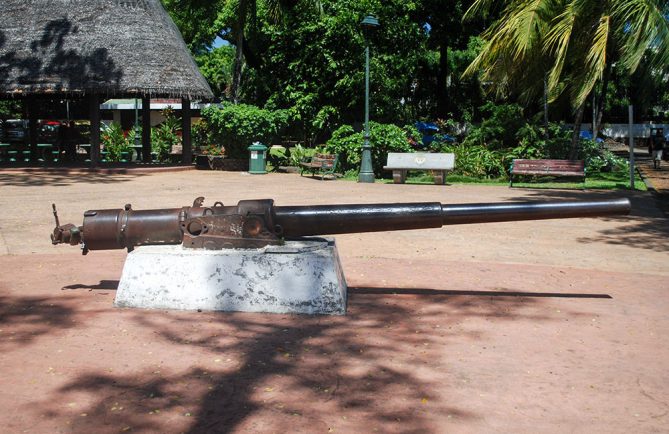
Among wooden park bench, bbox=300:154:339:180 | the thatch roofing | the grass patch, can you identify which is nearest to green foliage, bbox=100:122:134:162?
the thatch roofing

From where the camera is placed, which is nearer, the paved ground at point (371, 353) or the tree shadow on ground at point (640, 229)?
the paved ground at point (371, 353)

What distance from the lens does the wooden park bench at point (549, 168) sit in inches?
731

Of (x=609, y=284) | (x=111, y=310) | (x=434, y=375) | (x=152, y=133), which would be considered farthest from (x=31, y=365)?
(x=152, y=133)

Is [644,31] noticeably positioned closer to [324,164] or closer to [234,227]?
[324,164]

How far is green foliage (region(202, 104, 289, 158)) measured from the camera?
23.2 metres

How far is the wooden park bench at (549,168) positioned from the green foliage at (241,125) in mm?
8340

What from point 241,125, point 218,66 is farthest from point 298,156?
point 218,66

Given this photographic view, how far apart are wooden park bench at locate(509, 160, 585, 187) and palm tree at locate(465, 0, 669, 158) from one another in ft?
4.94

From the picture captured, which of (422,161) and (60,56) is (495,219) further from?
(60,56)

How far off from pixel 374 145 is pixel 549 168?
16.1 feet

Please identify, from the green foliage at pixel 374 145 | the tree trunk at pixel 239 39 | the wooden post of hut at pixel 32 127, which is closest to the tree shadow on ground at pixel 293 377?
the green foliage at pixel 374 145

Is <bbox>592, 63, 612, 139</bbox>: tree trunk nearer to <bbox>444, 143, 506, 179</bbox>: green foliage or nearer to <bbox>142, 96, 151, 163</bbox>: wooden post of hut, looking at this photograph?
<bbox>444, 143, 506, 179</bbox>: green foliage

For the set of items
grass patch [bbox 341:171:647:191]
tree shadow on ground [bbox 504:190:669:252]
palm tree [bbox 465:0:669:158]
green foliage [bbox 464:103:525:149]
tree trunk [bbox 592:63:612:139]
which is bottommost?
tree shadow on ground [bbox 504:190:669:252]

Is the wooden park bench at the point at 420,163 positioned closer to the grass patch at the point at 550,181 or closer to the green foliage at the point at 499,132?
the grass patch at the point at 550,181
